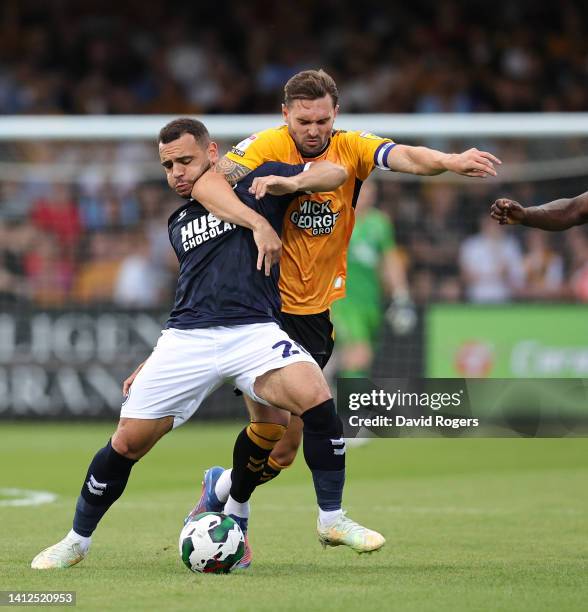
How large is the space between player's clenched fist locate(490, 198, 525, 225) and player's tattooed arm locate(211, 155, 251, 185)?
1285mm

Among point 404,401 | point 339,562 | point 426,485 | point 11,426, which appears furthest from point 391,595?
point 11,426

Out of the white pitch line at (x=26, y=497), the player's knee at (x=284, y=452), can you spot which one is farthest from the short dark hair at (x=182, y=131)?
the white pitch line at (x=26, y=497)

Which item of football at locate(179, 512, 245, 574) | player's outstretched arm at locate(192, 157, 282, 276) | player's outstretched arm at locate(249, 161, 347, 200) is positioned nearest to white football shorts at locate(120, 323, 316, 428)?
player's outstretched arm at locate(192, 157, 282, 276)

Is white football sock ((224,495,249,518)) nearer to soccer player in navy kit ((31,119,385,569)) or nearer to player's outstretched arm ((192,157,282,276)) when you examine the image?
soccer player in navy kit ((31,119,385,569))

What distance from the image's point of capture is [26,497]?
9672mm

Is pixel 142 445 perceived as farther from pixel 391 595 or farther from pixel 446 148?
pixel 446 148

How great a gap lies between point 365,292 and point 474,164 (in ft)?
26.9

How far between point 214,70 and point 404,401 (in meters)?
14.4

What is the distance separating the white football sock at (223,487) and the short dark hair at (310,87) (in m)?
2.03

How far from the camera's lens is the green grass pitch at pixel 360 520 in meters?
5.55

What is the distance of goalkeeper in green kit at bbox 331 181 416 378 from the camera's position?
13.9 m

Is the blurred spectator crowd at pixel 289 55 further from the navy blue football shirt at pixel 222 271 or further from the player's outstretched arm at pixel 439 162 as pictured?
the navy blue football shirt at pixel 222 271

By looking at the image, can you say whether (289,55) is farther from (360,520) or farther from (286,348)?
(286,348)

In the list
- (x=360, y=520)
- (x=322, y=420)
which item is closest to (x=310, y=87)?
(x=322, y=420)
